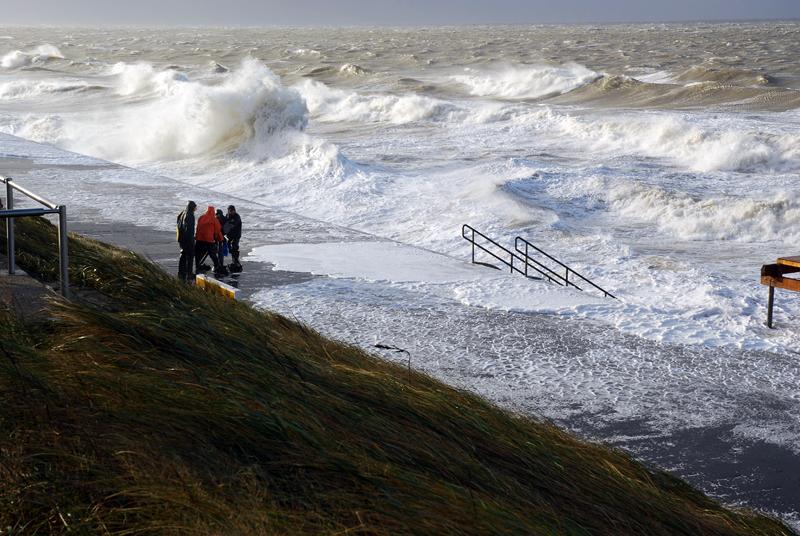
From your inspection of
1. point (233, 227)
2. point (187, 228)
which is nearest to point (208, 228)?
point (187, 228)

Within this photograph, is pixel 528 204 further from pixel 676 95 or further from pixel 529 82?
pixel 529 82

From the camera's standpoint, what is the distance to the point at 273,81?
40.3 m

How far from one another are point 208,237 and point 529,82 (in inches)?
2216

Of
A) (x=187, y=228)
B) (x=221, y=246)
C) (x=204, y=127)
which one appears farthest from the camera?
(x=204, y=127)

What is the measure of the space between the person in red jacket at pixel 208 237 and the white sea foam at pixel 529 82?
51.7 meters

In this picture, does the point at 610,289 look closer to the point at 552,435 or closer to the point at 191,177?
the point at 552,435

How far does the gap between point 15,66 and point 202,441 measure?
99672 mm

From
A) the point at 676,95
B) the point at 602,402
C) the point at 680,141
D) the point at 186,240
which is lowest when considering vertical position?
the point at 602,402

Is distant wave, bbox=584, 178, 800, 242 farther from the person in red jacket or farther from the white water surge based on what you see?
the person in red jacket

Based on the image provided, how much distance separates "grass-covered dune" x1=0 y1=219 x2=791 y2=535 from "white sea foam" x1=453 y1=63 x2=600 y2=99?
193 feet

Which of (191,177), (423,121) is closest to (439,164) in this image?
(191,177)

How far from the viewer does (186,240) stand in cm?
1275

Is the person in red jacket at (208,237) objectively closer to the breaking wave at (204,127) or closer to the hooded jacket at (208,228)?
the hooded jacket at (208,228)

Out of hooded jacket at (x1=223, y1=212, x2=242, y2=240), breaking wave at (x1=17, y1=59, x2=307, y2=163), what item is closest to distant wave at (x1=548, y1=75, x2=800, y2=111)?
breaking wave at (x1=17, y1=59, x2=307, y2=163)
